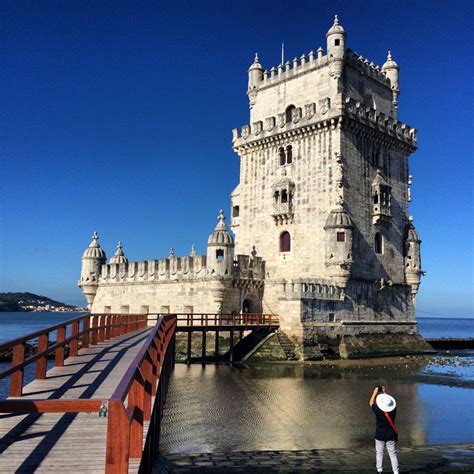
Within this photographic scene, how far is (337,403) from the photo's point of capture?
1966 centimetres

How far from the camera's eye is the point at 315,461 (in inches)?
448

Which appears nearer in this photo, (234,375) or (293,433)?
(293,433)

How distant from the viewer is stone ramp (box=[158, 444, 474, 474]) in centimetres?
1066

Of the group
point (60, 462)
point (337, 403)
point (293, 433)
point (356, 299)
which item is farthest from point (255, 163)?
point (60, 462)

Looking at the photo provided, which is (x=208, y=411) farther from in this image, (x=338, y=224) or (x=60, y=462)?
(x=338, y=224)

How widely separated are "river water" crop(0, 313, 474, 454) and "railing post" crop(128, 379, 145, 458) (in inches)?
252

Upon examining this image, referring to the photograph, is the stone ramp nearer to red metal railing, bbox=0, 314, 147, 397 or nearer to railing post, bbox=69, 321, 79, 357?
red metal railing, bbox=0, 314, 147, 397

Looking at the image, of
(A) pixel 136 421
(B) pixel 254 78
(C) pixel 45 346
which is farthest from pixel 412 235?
(A) pixel 136 421

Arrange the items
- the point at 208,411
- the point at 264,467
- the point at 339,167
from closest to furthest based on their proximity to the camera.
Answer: the point at 264,467 → the point at 208,411 → the point at 339,167

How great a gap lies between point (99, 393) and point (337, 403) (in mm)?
12347

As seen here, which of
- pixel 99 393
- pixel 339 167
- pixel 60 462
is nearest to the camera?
pixel 60 462

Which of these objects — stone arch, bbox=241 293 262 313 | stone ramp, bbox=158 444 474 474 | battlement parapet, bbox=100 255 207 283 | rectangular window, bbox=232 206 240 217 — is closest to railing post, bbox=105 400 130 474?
stone ramp, bbox=158 444 474 474

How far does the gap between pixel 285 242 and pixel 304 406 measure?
18.6 metres

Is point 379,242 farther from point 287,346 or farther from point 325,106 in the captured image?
point 287,346
